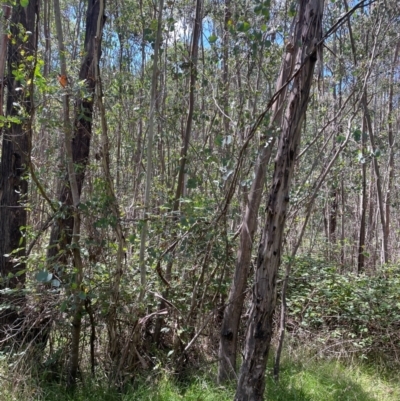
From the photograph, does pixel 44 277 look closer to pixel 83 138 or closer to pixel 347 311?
pixel 83 138

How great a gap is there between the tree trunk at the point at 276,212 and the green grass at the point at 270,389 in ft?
3.41

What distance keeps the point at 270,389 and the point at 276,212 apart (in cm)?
201

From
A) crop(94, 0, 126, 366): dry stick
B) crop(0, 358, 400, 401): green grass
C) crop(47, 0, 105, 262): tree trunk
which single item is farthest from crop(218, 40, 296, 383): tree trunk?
crop(47, 0, 105, 262): tree trunk

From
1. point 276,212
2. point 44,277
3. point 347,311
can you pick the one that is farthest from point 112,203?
point 347,311

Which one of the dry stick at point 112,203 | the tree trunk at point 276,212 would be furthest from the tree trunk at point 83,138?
the tree trunk at point 276,212

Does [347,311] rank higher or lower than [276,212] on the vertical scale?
lower

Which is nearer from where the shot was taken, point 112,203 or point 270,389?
point 112,203

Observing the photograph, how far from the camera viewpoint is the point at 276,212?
283 cm

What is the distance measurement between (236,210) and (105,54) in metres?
5.82

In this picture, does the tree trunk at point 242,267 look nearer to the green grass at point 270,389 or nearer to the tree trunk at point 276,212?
the green grass at point 270,389

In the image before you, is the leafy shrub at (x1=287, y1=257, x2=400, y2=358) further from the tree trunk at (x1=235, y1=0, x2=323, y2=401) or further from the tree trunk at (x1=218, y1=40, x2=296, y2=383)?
the tree trunk at (x1=235, y1=0, x2=323, y2=401)

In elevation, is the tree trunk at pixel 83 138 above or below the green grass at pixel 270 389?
above

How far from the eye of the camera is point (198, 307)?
14.1ft

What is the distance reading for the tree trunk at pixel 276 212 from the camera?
279 cm
